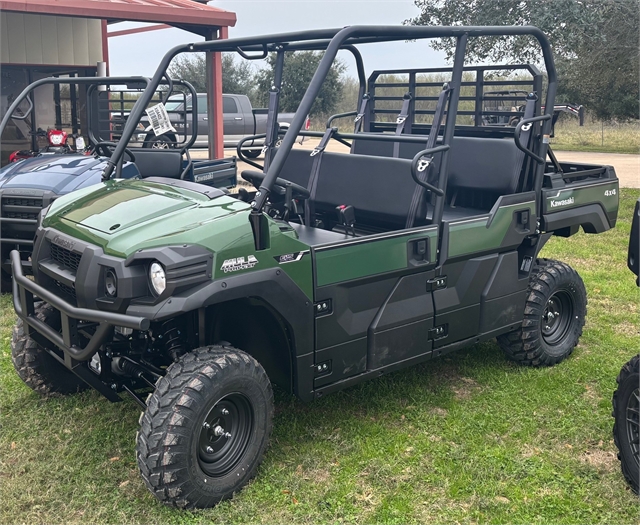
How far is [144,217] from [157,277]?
42cm

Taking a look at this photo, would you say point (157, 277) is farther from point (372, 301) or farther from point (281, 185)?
point (372, 301)

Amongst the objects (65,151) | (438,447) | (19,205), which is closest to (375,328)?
(438,447)

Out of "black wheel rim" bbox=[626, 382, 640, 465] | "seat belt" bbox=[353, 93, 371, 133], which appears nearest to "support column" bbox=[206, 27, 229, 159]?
"seat belt" bbox=[353, 93, 371, 133]

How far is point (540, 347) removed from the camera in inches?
189

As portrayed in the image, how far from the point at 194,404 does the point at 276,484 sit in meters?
0.65

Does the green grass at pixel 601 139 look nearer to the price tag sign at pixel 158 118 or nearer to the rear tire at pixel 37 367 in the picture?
the price tag sign at pixel 158 118

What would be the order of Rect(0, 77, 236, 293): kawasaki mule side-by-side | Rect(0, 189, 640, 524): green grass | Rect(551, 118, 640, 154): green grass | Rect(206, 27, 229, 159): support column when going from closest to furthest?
Rect(0, 189, 640, 524): green grass → Rect(0, 77, 236, 293): kawasaki mule side-by-side → Rect(206, 27, 229, 159): support column → Rect(551, 118, 640, 154): green grass

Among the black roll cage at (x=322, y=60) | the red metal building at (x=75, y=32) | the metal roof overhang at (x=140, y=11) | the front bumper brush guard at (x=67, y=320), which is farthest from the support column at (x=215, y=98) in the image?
the front bumper brush guard at (x=67, y=320)

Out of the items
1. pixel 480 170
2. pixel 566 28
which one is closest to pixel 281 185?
pixel 480 170

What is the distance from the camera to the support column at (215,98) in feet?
37.2

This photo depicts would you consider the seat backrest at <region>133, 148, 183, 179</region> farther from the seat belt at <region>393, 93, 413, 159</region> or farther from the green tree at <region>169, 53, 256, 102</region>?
the green tree at <region>169, 53, 256, 102</region>

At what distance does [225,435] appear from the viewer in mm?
3320

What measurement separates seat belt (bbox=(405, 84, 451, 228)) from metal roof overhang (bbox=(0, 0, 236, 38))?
25.0 feet

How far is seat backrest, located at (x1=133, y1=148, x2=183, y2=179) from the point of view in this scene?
253 inches
